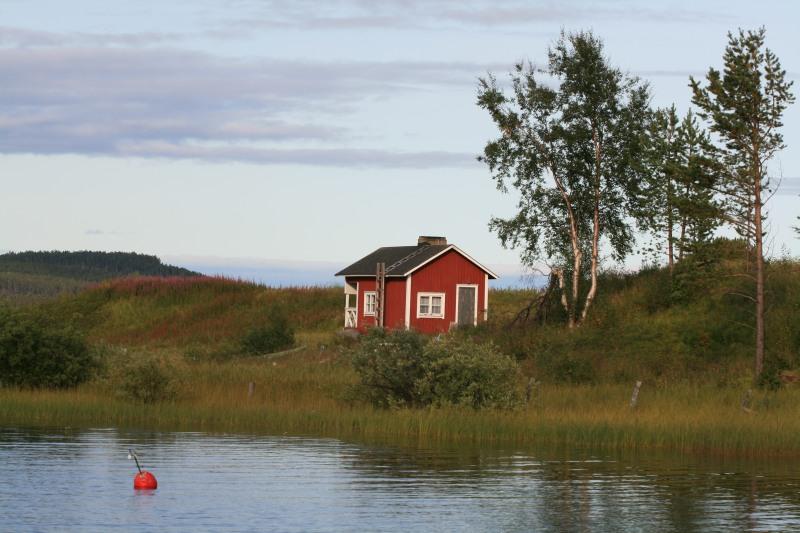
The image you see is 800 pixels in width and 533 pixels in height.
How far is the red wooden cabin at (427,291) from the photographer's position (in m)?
64.6

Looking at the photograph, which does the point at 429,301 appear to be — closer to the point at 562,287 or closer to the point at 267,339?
the point at 267,339

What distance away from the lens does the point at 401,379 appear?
38.7m

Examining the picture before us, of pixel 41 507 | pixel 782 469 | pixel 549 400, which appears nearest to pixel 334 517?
pixel 41 507

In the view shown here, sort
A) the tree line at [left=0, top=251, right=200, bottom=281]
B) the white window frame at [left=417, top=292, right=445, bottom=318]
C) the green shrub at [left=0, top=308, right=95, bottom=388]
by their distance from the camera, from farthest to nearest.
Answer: the tree line at [left=0, top=251, right=200, bottom=281]
the white window frame at [left=417, top=292, right=445, bottom=318]
the green shrub at [left=0, top=308, right=95, bottom=388]

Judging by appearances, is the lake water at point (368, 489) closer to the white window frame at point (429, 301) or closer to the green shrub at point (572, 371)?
the green shrub at point (572, 371)

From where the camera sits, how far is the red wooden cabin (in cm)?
6462

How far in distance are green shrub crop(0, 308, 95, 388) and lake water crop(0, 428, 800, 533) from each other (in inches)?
446

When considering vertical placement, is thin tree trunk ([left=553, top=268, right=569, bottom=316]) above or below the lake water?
above

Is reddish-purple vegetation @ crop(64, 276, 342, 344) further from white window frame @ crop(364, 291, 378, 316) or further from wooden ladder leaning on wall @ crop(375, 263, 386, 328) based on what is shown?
wooden ladder leaning on wall @ crop(375, 263, 386, 328)

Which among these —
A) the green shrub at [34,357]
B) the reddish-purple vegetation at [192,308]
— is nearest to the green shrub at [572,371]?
the green shrub at [34,357]

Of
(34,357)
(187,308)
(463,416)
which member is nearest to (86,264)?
(187,308)

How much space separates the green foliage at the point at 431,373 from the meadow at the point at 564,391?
0.80 metres

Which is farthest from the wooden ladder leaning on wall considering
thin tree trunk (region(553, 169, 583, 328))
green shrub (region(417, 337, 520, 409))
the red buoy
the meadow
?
the red buoy

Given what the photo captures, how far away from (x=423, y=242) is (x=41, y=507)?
5026 centimetres
